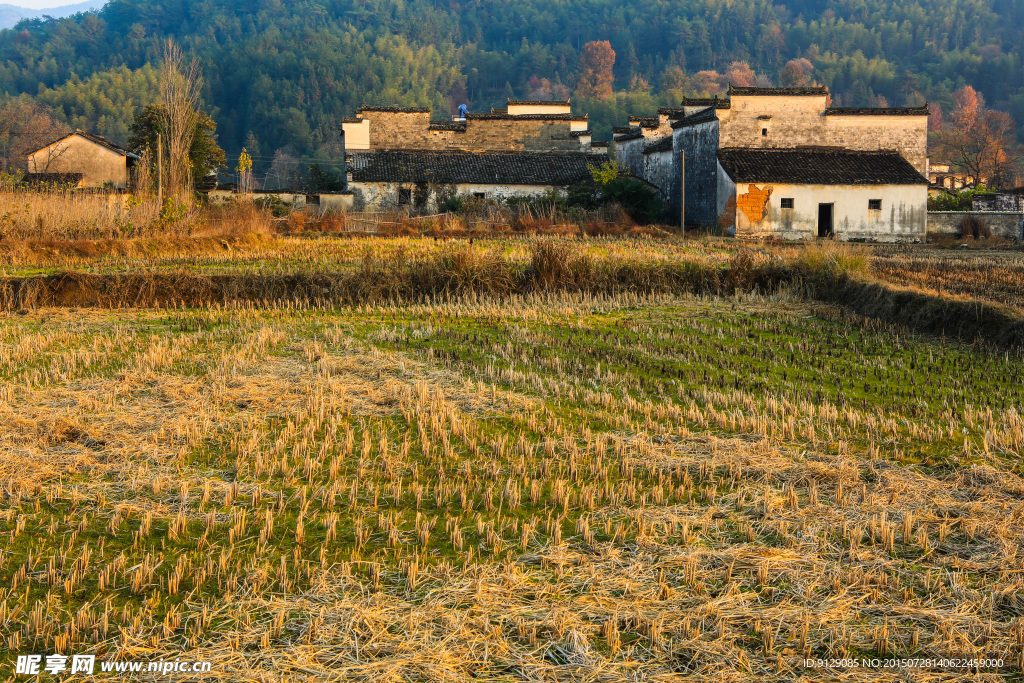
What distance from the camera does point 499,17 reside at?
141125 millimetres

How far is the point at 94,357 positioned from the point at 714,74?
10969 centimetres

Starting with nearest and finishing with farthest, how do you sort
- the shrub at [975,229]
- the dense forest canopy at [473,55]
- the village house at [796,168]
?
the shrub at [975,229] → the village house at [796,168] → the dense forest canopy at [473,55]

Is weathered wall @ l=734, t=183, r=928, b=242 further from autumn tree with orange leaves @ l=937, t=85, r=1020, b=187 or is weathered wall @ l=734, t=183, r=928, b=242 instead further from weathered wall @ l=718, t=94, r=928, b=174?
autumn tree with orange leaves @ l=937, t=85, r=1020, b=187

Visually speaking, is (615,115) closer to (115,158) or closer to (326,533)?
(115,158)

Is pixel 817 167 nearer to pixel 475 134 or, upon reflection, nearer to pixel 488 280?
pixel 475 134

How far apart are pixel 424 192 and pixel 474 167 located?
312cm

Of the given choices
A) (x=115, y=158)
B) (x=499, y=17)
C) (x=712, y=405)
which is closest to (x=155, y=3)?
(x=499, y=17)

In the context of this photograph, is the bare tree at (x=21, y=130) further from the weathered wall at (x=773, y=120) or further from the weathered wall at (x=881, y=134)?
the weathered wall at (x=881, y=134)

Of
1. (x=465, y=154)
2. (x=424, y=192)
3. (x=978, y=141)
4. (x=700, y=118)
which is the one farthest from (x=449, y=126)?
(x=978, y=141)

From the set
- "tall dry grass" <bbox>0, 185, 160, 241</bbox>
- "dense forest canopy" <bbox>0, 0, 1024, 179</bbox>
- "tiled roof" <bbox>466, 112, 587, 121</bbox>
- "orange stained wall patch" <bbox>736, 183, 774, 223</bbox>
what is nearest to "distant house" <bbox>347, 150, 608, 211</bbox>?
"tiled roof" <bbox>466, 112, 587, 121</bbox>

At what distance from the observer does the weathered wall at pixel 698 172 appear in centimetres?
3675

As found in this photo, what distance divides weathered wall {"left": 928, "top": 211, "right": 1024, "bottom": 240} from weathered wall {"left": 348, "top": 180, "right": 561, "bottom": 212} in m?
18.0

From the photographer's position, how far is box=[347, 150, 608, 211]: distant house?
1663 inches

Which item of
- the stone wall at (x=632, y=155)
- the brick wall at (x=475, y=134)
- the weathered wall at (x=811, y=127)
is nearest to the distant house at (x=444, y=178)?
the stone wall at (x=632, y=155)
